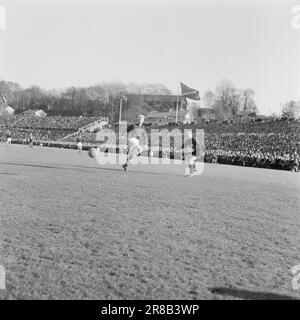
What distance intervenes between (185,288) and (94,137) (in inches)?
2303

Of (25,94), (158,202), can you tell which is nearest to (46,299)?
(158,202)

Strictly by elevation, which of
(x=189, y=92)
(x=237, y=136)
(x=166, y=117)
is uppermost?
(x=189, y=92)

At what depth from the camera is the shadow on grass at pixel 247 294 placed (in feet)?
16.2

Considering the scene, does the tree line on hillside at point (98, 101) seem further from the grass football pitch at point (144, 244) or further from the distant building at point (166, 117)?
the grass football pitch at point (144, 244)

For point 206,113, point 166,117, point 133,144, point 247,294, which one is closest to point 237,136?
point 133,144

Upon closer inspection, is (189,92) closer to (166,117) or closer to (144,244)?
(166,117)

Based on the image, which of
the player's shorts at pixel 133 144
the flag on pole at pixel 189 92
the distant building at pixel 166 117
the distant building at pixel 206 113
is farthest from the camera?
the distant building at pixel 206 113

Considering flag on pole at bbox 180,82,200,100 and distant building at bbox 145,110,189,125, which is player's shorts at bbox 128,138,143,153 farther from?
distant building at bbox 145,110,189,125

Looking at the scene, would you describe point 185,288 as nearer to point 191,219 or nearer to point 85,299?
point 85,299

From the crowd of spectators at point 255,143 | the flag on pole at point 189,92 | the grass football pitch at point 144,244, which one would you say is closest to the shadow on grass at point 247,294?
the grass football pitch at point 144,244

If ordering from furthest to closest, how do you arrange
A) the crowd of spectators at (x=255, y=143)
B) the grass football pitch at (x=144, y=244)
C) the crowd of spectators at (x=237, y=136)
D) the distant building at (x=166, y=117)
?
the distant building at (x=166, y=117)
the crowd of spectators at (x=237, y=136)
the crowd of spectators at (x=255, y=143)
the grass football pitch at (x=144, y=244)

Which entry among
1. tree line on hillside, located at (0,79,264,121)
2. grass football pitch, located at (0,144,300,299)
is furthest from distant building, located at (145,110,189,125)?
grass football pitch, located at (0,144,300,299)

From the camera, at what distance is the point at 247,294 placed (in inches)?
197

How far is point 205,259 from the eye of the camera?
6.17 m
